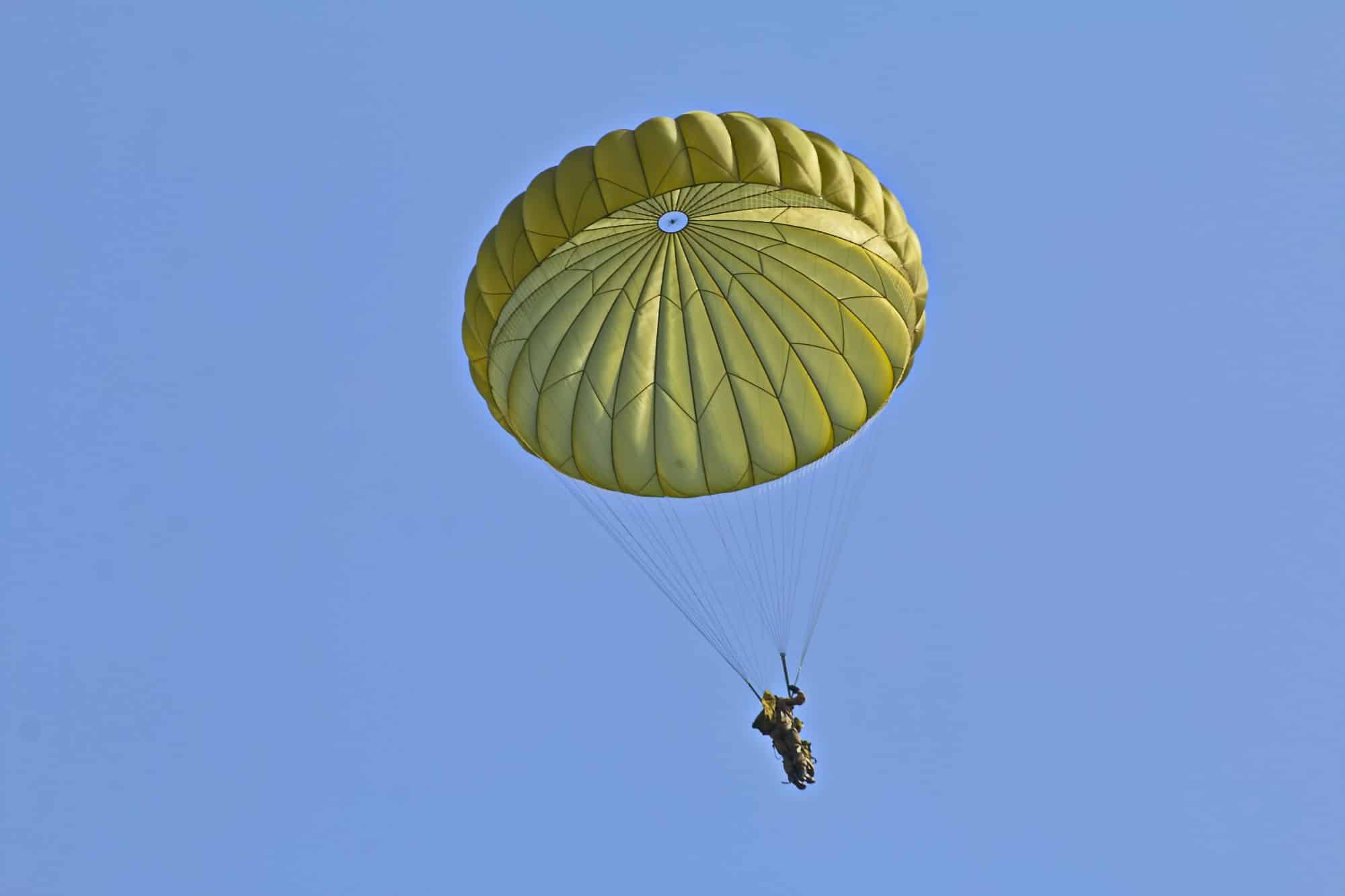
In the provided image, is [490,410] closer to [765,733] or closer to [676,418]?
[676,418]

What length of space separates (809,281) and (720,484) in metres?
3.00

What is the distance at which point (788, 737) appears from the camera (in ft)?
82.5

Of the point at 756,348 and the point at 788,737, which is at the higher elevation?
the point at 756,348

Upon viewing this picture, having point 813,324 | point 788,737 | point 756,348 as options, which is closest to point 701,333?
point 756,348

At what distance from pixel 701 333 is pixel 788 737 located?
5388mm

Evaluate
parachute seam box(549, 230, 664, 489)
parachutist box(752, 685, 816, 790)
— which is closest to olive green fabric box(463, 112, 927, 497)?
parachute seam box(549, 230, 664, 489)

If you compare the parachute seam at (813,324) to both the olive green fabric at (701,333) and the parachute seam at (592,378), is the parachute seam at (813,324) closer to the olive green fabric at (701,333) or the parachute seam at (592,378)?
the olive green fabric at (701,333)

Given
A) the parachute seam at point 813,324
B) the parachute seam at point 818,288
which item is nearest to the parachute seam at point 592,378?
the parachute seam at point 818,288

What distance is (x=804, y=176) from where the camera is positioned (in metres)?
23.9

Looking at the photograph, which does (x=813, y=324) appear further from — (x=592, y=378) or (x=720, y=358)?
(x=592, y=378)

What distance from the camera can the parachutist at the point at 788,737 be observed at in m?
25.1

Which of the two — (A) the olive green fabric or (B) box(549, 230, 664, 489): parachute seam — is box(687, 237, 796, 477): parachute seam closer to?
(A) the olive green fabric

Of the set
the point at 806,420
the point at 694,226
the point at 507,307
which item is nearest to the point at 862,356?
the point at 806,420

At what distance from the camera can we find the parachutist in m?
25.1
